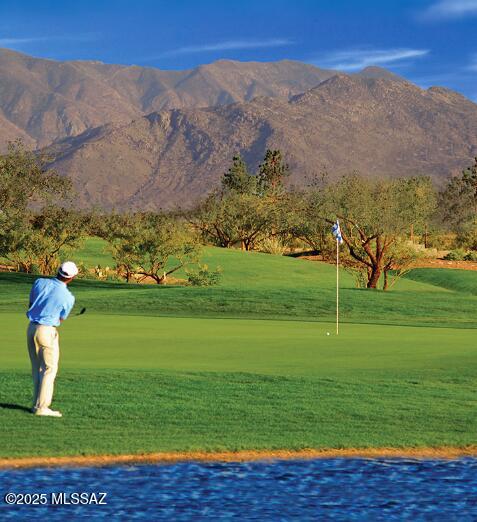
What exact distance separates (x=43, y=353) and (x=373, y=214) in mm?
37374

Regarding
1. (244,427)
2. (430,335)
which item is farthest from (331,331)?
(244,427)

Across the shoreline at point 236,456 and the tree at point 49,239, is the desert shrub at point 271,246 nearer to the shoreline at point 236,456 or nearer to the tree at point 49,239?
the tree at point 49,239

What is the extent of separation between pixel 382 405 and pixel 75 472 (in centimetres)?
588

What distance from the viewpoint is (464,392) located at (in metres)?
18.1

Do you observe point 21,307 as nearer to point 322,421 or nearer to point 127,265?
point 127,265

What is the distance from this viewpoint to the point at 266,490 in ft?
38.3

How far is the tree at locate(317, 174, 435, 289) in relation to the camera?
167 feet

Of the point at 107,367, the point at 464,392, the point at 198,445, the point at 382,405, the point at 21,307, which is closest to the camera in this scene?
the point at 198,445

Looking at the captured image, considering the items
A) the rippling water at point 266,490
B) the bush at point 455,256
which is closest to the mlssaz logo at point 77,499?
the rippling water at point 266,490

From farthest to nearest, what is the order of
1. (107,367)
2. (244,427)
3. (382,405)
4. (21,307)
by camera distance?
(21,307) → (107,367) → (382,405) → (244,427)

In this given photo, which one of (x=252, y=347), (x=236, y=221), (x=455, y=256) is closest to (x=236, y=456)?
(x=252, y=347)

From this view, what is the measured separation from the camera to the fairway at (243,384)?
46.7 ft

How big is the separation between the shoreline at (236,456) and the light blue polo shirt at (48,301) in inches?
85.9

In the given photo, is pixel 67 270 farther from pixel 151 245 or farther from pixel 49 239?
pixel 49 239
